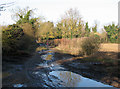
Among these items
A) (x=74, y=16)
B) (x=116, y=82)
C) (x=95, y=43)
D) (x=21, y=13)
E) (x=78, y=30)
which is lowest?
(x=116, y=82)

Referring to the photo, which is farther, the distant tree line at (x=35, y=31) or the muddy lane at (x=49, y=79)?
the distant tree line at (x=35, y=31)

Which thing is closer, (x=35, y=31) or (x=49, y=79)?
(x=49, y=79)

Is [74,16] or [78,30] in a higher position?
[74,16]

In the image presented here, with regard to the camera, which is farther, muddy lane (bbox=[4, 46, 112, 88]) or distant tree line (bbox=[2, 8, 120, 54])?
distant tree line (bbox=[2, 8, 120, 54])

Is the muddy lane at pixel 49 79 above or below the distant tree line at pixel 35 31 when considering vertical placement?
below

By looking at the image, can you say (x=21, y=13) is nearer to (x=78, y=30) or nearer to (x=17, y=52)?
(x=78, y=30)

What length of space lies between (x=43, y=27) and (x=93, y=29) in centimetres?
2631

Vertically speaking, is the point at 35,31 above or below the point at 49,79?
above

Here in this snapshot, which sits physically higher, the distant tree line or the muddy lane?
the distant tree line

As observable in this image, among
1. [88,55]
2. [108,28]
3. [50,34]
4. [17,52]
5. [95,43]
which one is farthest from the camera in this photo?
[108,28]

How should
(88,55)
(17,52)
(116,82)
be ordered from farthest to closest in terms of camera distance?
(17,52) < (88,55) < (116,82)

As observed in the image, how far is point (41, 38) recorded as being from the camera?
160ft

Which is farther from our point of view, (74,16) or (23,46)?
(74,16)

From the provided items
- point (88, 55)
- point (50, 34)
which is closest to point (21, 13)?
point (50, 34)
